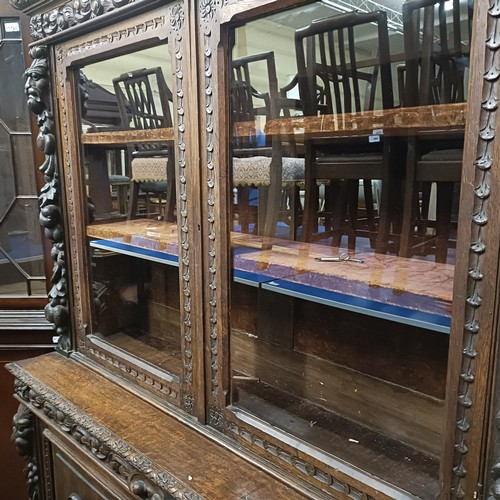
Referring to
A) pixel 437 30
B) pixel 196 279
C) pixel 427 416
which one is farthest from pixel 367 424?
pixel 437 30

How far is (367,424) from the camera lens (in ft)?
2.92

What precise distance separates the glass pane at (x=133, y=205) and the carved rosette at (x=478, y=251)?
0.56m

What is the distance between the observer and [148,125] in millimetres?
1022

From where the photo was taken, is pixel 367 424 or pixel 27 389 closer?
pixel 367 424

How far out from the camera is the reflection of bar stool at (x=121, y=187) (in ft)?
3.66

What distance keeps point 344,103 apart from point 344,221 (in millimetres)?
247

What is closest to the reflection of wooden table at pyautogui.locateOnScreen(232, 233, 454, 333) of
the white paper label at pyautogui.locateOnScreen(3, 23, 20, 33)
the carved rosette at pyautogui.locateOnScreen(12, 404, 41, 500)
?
the carved rosette at pyautogui.locateOnScreen(12, 404, 41, 500)

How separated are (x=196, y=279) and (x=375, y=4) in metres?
0.68

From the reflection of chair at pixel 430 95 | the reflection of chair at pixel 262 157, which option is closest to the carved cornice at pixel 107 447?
the reflection of chair at pixel 262 157

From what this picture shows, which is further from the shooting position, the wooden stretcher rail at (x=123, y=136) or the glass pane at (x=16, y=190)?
the glass pane at (x=16, y=190)

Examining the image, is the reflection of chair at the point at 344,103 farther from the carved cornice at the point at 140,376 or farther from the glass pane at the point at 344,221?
the carved cornice at the point at 140,376

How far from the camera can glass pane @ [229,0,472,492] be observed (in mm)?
754

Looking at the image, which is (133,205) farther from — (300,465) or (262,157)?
(300,465)

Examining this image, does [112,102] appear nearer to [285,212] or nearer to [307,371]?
[285,212]
